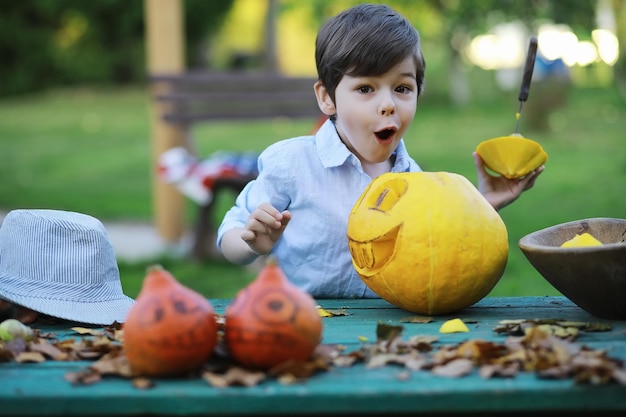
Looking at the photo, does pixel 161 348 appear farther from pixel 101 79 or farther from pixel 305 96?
pixel 101 79

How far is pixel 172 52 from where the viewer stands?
23.9ft

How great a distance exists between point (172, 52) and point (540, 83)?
19.9 feet

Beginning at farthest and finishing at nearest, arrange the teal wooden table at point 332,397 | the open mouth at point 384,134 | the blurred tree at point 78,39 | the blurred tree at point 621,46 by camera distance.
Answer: the blurred tree at point 78,39 → the blurred tree at point 621,46 → the open mouth at point 384,134 → the teal wooden table at point 332,397

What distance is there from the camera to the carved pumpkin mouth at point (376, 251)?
2.17 meters

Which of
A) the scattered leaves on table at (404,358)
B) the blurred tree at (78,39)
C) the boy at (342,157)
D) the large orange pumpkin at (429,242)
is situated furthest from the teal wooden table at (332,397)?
the blurred tree at (78,39)

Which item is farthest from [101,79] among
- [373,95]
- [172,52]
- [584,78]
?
[373,95]

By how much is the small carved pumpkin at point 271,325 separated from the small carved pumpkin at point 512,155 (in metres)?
1.03

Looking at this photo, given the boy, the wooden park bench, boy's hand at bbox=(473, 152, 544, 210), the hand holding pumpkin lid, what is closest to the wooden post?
the wooden park bench

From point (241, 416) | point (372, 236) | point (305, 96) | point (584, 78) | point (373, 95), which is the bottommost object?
point (241, 416)

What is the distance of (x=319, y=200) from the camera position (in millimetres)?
2699

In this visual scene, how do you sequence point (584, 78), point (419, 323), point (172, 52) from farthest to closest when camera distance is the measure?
point (584, 78) → point (172, 52) → point (419, 323)

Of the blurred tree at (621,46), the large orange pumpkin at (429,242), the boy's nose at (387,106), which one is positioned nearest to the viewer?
the large orange pumpkin at (429,242)

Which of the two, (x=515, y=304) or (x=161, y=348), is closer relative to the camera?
(x=161, y=348)

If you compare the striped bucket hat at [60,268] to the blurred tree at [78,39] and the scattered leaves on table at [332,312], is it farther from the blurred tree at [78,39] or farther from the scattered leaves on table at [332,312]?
the blurred tree at [78,39]
